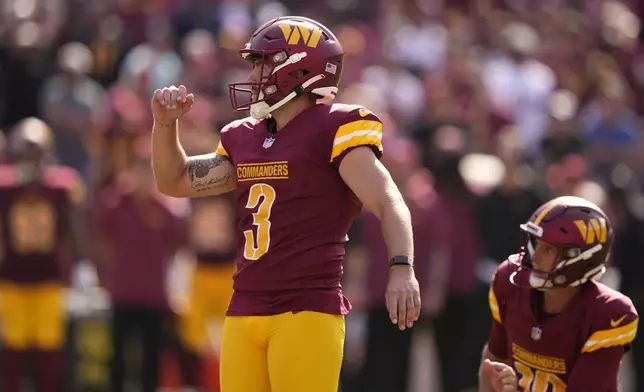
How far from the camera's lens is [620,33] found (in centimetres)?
1605

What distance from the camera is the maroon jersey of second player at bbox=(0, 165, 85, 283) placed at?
10812 mm

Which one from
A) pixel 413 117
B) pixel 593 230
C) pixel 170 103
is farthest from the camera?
pixel 413 117

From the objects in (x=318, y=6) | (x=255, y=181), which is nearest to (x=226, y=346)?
(x=255, y=181)

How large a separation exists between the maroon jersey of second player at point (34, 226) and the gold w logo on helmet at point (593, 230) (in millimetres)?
5879

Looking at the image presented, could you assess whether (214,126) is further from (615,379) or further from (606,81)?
(615,379)

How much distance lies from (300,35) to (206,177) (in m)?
0.74

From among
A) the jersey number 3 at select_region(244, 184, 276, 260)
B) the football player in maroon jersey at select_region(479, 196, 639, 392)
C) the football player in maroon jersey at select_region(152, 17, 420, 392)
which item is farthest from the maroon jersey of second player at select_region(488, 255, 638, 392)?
the jersey number 3 at select_region(244, 184, 276, 260)

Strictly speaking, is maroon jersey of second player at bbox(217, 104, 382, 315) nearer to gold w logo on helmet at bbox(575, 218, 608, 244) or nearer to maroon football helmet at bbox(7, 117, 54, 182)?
gold w logo on helmet at bbox(575, 218, 608, 244)

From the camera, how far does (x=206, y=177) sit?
586 centimetres

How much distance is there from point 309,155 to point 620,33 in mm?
11304

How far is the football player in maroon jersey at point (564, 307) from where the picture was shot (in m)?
5.79

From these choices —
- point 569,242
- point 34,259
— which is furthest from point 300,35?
point 34,259

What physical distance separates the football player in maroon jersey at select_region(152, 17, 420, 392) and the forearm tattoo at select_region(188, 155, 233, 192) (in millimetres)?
193

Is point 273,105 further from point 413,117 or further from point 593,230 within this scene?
point 413,117
